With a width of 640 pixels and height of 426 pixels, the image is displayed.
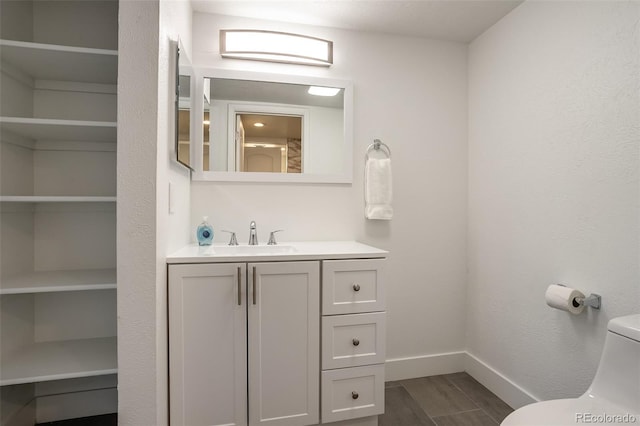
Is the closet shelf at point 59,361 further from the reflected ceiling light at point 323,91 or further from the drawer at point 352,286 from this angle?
the reflected ceiling light at point 323,91

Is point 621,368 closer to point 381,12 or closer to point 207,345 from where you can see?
point 207,345

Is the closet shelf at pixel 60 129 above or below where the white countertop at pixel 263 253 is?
above

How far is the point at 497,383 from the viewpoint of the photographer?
2006 millimetres

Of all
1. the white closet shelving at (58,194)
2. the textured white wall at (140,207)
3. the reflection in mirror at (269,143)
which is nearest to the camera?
the textured white wall at (140,207)

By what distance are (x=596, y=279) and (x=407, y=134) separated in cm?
131

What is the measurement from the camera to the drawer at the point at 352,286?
5.18 feet

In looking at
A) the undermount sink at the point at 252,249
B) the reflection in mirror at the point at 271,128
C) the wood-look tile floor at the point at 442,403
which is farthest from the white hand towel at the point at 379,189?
the wood-look tile floor at the point at 442,403

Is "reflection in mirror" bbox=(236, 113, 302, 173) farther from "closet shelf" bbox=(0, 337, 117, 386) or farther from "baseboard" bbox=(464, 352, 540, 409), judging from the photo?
"baseboard" bbox=(464, 352, 540, 409)

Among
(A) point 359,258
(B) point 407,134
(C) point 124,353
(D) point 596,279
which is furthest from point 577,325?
(C) point 124,353

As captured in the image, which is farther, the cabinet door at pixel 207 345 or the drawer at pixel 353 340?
the drawer at pixel 353 340

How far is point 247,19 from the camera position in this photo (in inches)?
79.5

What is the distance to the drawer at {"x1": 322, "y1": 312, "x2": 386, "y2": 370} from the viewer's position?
1579 mm

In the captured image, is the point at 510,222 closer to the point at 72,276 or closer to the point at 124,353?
the point at 124,353

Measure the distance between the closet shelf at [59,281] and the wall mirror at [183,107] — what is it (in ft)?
2.03
